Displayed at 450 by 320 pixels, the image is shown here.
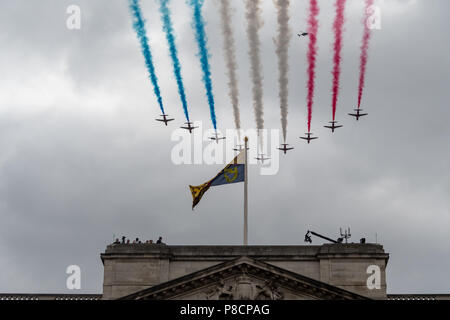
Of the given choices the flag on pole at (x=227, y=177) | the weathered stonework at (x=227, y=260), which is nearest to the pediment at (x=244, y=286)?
the weathered stonework at (x=227, y=260)

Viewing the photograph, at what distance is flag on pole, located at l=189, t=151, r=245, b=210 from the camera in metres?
107

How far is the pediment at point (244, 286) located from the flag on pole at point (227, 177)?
10855mm

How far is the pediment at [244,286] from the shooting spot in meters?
96.8

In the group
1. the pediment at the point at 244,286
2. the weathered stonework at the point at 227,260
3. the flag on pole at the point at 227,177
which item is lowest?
the pediment at the point at 244,286

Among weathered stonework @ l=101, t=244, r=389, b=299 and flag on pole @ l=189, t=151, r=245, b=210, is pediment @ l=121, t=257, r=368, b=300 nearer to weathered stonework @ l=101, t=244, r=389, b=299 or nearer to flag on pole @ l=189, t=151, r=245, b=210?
weathered stonework @ l=101, t=244, r=389, b=299

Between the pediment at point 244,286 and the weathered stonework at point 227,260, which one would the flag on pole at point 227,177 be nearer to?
the weathered stonework at point 227,260

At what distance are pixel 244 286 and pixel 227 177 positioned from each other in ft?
43.8

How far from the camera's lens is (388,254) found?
104000 mm

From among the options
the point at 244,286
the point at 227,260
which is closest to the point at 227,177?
the point at 227,260

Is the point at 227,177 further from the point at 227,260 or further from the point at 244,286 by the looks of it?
the point at 244,286

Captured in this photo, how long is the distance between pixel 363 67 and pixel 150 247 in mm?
33179
